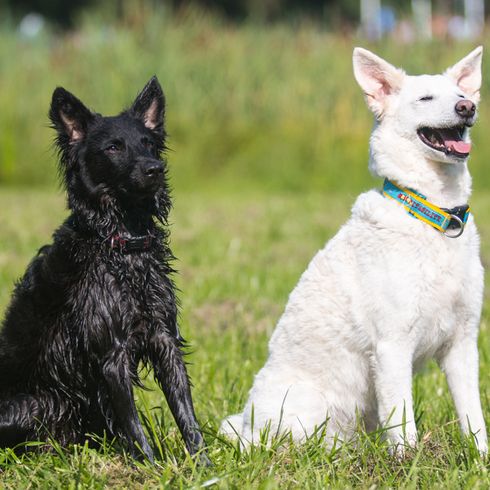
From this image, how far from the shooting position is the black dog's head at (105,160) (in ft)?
12.2

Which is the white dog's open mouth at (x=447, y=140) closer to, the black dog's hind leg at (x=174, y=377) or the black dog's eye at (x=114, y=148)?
the black dog's eye at (x=114, y=148)

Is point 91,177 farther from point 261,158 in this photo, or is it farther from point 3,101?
point 3,101

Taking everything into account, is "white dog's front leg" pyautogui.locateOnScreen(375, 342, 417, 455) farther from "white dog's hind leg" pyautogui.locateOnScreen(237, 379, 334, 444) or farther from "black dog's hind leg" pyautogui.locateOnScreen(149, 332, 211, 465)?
"black dog's hind leg" pyautogui.locateOnScreen(149, 332, 211, 465)

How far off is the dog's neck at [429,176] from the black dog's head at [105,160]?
101cm

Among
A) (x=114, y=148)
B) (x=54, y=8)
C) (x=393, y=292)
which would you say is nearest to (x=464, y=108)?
(x=393, y=292)

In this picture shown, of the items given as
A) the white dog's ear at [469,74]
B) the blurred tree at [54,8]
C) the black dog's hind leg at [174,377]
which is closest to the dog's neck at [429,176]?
the white dog's ear at [469,74]

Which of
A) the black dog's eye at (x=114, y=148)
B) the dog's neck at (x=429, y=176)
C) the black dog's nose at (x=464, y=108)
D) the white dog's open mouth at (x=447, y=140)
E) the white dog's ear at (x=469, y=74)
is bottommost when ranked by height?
the dog's neck at (x=429, y=176)

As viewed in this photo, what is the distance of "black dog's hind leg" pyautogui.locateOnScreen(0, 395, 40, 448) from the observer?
381 cm

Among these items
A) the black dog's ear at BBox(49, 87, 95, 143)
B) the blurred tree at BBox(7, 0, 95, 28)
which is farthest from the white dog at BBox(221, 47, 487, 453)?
the blurred tree at BBox(7, 0, 95, 28)

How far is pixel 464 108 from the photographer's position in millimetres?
3680

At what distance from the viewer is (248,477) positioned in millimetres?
3256

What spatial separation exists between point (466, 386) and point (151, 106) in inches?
73.5

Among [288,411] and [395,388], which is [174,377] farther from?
[395,388]

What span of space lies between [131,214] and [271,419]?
1.08m
